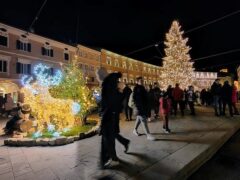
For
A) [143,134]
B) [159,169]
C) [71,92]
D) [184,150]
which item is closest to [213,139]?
[184,150]

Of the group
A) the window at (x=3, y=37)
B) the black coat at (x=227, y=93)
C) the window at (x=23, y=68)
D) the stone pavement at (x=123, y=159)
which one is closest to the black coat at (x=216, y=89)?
the black coat at (x=227, y=93)

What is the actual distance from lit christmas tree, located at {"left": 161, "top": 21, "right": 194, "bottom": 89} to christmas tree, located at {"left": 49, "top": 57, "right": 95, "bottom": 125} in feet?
63.2

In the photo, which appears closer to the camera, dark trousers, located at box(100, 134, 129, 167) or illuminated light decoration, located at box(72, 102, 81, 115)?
dark trousers, located at box(100, 134, 129, 167)

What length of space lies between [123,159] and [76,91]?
17.8ft

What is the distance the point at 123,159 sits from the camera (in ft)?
17.8

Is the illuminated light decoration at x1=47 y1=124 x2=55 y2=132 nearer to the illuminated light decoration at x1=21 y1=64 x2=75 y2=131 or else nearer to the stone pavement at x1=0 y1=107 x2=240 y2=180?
the illuminated light decoration at x1=21 y1=64 x2=75 y2=131

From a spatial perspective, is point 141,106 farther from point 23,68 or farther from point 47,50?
point 47,50

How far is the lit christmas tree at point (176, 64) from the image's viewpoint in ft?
93.2

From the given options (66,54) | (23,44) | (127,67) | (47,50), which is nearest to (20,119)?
(23,44)

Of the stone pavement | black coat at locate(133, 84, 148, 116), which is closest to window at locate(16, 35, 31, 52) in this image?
the stone pavement

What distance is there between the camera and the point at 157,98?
12.9 metres

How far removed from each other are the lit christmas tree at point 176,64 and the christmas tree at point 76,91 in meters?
19.3

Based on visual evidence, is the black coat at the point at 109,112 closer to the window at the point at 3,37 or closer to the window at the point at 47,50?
the window at the point at 3,37

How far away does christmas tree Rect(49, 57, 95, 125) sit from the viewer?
10229 millimetres
